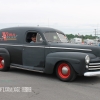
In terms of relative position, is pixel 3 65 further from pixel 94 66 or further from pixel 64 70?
pixel 94 66

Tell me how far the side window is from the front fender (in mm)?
955

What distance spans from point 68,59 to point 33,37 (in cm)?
210

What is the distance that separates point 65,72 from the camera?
22.7 ft

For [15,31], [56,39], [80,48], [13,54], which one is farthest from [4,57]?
[80,48]

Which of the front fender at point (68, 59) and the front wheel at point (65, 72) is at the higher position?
the front fender at point (68, 59)

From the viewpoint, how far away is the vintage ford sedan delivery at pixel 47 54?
6652mm

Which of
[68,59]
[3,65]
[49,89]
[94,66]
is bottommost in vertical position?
[49,89]

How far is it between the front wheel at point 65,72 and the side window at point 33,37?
4.51 ft

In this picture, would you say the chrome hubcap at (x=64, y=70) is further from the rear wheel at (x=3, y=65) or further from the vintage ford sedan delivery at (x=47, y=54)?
the rear wheel at (x=3, y=65)

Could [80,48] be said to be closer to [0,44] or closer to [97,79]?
[97,79]

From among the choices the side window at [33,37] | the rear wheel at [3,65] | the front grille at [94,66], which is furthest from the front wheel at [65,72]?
the rear wheel at [3,65]

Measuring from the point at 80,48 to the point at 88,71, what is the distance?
2.87 ft

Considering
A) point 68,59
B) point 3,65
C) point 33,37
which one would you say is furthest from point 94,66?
point 3,65

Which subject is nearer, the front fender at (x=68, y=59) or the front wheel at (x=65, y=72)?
the front fender at (x=68, y=59)
